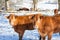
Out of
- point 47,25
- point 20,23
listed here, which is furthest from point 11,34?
point 47,25

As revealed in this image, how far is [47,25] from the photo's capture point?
43.3 inches

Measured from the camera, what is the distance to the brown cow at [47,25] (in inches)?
42.8

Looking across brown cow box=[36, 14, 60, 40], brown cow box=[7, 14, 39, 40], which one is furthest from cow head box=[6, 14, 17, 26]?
brown cow box=[36, 14, 60, 40]

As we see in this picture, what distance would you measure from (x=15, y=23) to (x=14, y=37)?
13 cm

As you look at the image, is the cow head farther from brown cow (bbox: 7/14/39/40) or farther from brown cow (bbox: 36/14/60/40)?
brown cow (bbox: 36/14/60/40)

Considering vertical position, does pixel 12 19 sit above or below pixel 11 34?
above

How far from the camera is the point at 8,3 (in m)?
1.30

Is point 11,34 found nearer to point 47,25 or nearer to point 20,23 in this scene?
point 20,23

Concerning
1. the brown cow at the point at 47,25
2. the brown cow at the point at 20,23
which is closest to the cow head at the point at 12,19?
the brown cow at the point at 20,23

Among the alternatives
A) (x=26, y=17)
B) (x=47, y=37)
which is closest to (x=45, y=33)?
(x=47, y=37)

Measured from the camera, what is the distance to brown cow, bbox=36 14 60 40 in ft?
3.56

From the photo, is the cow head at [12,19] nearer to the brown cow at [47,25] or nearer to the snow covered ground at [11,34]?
the snow covered ground at [11,34]

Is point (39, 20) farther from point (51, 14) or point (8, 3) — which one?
point (8, 3)

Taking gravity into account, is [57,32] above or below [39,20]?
below
